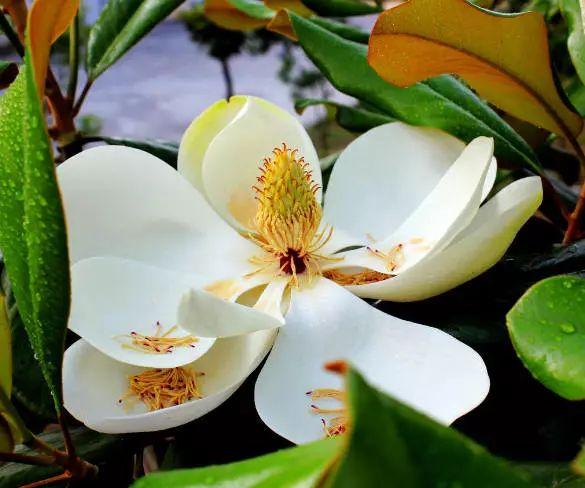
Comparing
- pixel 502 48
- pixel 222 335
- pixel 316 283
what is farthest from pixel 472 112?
pixel 222 335

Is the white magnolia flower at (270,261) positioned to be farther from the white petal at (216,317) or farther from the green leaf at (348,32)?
the green leaf at (348,32)

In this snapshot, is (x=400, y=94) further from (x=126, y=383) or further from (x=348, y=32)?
(x=126, y=383)

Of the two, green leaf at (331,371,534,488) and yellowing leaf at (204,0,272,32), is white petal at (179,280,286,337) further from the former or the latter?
yellowing leaf at (204,0,272,32)

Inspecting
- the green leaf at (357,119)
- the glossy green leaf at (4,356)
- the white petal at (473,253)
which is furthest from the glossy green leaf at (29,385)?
the green leaf at (357,119)

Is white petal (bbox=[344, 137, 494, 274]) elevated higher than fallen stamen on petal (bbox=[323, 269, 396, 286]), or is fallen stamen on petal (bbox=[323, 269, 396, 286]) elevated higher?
white petal (bbox=[344, 137, 494, 274])

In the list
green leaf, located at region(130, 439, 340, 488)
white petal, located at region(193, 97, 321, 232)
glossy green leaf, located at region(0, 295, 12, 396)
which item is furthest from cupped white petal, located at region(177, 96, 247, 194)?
green leaf, located at region(130, 439, 340, 488)
